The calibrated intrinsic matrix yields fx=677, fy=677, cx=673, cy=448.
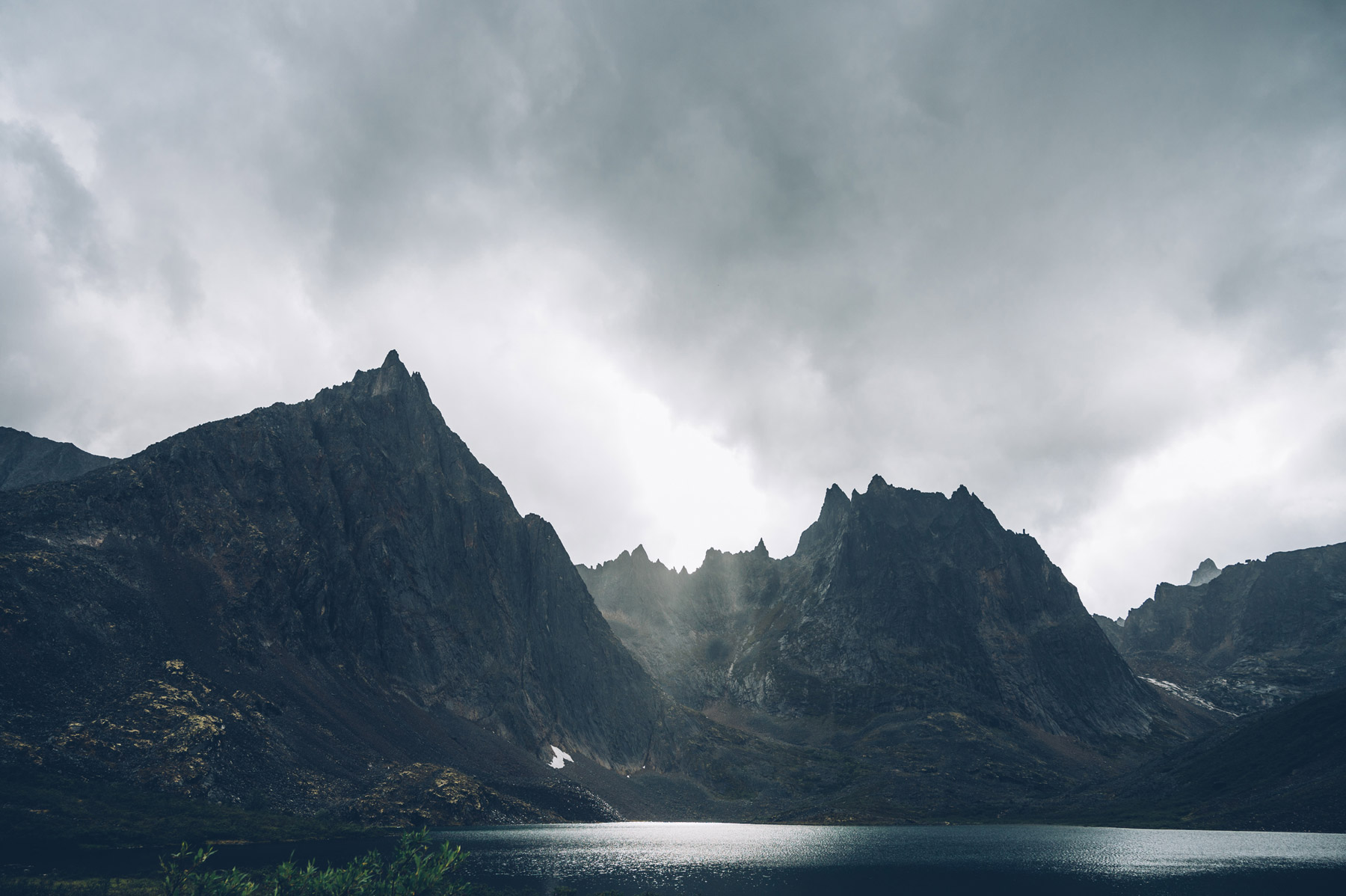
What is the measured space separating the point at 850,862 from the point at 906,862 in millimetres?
10317

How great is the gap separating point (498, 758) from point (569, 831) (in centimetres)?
4211

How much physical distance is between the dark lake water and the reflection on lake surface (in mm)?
351

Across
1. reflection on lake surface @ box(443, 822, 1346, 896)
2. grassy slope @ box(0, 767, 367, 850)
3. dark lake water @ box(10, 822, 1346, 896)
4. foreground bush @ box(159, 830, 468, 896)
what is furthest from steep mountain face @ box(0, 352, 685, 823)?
foreground bush @ box(159, 830, 468, 896)

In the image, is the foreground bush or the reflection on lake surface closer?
the foreground bush

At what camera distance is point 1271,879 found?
93000mm

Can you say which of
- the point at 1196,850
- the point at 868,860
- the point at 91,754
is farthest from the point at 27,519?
the point at 1196,850

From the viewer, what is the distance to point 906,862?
119250 mm

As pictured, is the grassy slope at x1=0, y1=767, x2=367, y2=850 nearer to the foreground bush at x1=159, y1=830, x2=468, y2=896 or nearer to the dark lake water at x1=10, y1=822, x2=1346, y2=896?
the dark lake water at x1=10, y1=822, x2=1346, y2=896

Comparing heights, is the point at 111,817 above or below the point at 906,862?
above

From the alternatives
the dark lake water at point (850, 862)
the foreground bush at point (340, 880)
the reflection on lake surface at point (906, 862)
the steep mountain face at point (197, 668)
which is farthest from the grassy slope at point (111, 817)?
the foreground bush at point (340, 880)

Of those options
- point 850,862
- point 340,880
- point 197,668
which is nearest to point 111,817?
point 197,668

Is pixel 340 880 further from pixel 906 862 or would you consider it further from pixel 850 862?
pixel 906 862

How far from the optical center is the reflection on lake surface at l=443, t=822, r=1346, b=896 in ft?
296

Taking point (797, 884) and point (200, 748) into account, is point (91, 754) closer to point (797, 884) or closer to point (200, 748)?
point (200, 748)
